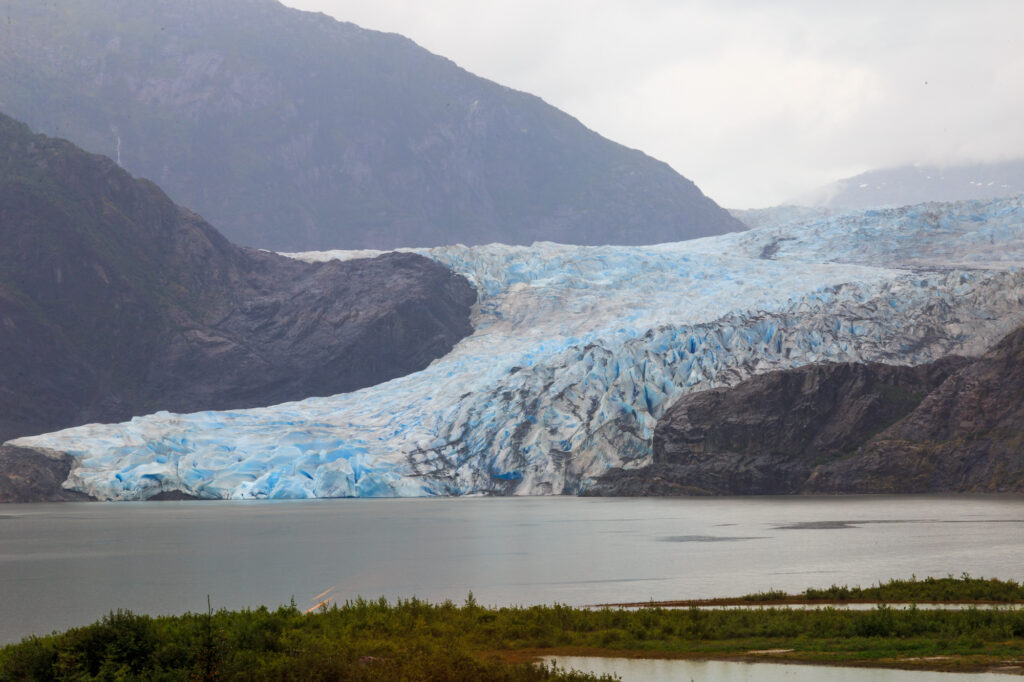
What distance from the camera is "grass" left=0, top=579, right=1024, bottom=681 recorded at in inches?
516

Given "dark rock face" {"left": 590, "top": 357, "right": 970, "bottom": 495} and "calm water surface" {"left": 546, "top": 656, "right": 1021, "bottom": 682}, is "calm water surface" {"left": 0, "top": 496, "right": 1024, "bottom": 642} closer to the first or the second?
"dark rock face" {"left": 590, "top": 357, "right": 970, "bottom": 495}

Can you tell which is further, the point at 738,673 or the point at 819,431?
the point at 819,431

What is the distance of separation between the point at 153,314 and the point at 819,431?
69835 mm

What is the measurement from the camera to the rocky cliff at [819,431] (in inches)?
2469

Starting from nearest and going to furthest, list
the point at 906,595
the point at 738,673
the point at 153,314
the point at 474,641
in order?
the point at 738,673, the point at 474,641, the point at 906,595, the point at 153,314

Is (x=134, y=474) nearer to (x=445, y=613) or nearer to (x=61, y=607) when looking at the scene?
(x=61, y=607)

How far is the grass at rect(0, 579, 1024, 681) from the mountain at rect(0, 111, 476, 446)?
8493 centimetres

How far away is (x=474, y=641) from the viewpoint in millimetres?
16969

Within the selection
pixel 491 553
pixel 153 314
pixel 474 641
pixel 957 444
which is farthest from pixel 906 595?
pixel 153 314

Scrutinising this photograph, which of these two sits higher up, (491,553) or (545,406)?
(545,406)

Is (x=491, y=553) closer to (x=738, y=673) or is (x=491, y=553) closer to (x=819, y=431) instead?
(x=738, y=673)

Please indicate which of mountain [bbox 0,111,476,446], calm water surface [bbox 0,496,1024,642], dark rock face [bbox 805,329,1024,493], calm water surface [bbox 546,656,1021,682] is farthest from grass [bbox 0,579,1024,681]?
mountain [bbox 0,111,476,446]

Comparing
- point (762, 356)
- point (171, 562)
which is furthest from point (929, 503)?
point (171, 562)

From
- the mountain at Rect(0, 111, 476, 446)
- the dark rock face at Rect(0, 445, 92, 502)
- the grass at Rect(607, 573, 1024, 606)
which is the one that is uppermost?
the mountain at Rect(0, 111, 476, 446)
